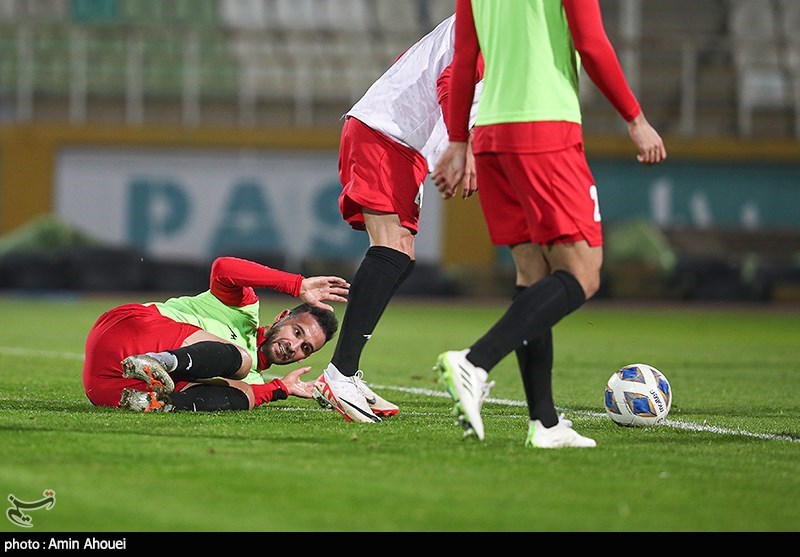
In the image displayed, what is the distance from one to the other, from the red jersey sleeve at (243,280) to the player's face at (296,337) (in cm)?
20

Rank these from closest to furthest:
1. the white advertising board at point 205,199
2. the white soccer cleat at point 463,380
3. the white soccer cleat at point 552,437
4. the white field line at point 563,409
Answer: the white soccer cleat at point 463,380
the white soccer cleat at point 552,437
the white field line at point 563,409
the white advertising board at point 205,199

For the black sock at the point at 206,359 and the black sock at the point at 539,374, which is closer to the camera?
the black sock at the point at 539,374

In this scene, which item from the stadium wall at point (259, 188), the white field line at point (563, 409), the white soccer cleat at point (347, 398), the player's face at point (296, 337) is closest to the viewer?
the white field line at point (563, 409)

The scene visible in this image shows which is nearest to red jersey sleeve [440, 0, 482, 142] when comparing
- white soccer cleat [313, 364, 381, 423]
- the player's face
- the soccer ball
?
white soccer cleat [313, 364, 381, 423]

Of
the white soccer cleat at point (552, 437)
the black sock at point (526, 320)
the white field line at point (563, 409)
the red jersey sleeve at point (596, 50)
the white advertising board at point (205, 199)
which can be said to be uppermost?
the red jersey sleeve at point (596, 50)

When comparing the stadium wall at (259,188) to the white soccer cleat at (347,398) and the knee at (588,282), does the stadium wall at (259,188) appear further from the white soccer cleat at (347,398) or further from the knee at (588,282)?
the knee at (588,282)

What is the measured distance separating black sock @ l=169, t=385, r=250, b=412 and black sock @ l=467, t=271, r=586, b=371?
190 centimetres

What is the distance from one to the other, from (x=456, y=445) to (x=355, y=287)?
4.18 feet

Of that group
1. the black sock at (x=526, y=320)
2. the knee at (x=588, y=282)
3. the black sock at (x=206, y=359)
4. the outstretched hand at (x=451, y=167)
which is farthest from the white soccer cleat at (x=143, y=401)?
the knee at (x=588, y=282)

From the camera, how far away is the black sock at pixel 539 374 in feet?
16.0

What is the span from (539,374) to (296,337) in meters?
1.78

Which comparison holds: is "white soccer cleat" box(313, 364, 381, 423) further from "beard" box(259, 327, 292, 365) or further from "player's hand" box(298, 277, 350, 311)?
"beard" box(259, 327, 292, 365)

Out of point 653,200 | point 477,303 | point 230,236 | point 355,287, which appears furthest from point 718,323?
point 355,287

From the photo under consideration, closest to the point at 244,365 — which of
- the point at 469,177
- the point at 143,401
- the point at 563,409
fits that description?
the point at 143,401
